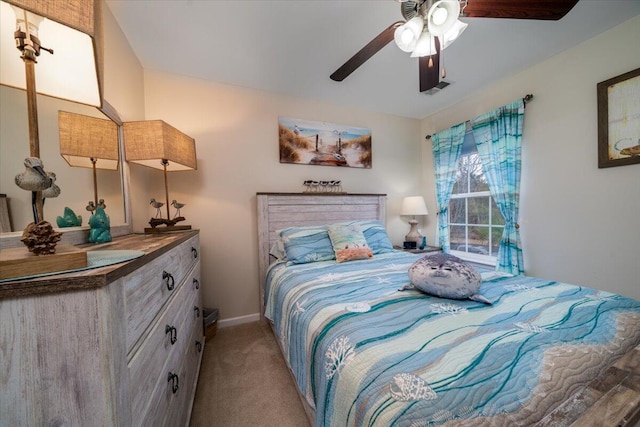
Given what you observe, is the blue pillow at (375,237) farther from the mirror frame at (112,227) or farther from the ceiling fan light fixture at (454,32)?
the mirror frame at (112,227)

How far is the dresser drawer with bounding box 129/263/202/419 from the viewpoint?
623 millimetres

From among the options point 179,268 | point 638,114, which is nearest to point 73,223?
point 179,268

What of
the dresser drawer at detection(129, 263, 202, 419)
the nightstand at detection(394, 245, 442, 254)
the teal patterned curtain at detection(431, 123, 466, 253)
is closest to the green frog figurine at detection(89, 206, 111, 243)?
the dresser drawer at detection(129, 263, 202, 419)

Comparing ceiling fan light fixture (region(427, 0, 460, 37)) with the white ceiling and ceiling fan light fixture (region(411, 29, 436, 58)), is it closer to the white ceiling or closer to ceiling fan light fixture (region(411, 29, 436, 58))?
ceiling fan light fixture (region(411, 29, 436, 58))

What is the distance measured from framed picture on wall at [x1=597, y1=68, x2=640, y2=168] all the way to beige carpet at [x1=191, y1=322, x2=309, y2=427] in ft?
9.20

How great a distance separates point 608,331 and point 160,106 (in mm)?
3169

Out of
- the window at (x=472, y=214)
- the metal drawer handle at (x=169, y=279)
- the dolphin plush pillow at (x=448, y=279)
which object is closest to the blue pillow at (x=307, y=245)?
the dolphin plush pillow at (x=448, y=279)

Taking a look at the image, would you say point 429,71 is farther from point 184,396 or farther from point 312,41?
point 184,396

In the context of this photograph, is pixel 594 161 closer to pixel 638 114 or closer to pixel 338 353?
pixel 638 114

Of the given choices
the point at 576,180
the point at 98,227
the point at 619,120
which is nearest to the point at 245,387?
the point at 98,227

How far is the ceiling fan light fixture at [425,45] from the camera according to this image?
3.93 ft

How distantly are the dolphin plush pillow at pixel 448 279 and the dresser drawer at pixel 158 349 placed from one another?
117 cm

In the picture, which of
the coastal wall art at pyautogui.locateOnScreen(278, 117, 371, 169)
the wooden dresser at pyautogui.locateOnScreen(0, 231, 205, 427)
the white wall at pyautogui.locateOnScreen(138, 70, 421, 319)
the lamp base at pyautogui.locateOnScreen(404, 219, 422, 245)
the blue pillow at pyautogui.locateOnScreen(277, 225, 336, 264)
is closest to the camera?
the wooden dresser at pyautogui.locateOnScreen(0, 231, 205, 427)

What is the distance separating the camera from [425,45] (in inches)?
48.3
